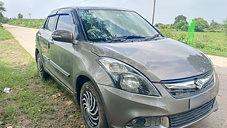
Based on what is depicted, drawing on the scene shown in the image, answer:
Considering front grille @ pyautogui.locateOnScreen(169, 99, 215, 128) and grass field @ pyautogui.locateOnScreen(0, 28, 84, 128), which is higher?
front grille @ pyautogui.locateOnScreen(169, 99, 215, 128)

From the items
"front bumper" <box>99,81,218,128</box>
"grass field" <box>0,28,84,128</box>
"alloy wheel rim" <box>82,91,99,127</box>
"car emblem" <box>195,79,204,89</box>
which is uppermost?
"car emblem" <box>195,79,204,89</box>

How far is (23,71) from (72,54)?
3.31 metres

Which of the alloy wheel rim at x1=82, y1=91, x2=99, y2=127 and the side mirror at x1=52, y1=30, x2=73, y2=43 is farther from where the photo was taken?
the side mirror at x1=52, y1=30, x2=73, y2=43

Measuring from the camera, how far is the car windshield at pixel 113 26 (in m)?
2.76

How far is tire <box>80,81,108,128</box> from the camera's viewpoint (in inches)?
84.7

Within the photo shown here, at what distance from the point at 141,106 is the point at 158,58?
0.63 meters

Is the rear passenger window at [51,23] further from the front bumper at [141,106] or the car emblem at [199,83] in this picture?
the car emblem at [199,83]

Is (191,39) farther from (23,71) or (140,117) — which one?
(140,117)

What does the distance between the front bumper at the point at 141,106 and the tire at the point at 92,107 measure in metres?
0.13

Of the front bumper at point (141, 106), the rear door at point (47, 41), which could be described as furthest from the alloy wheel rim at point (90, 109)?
the rear door at point (47, 41)

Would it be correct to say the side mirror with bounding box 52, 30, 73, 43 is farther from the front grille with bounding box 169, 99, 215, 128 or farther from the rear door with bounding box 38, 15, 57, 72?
the front grille with bounding box 169, 99, 215, 128

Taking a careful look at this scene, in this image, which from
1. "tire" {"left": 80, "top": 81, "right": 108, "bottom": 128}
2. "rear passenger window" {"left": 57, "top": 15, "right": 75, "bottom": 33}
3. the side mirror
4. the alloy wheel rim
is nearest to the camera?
"tire" {"left": 80, "top": 81, "right": 108, "bottom": 128}

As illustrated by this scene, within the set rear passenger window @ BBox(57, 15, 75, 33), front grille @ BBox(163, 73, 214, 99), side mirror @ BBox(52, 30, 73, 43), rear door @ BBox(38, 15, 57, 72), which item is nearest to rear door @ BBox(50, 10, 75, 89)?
rear passenger window @ BBox(57, 15, 75, 33)

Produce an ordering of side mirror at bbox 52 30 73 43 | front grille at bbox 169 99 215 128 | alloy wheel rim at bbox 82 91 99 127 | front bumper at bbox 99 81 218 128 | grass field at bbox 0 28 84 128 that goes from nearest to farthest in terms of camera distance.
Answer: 1. front bumper at bbox 99 81 218 128
2. front grille at bbox 169 99 215 128
3. alloy wheel rim at bbox 82 91 99 127
4. side mirror at bbox 52 30 73 43
5. grass field at bbox 0 28 84 128
